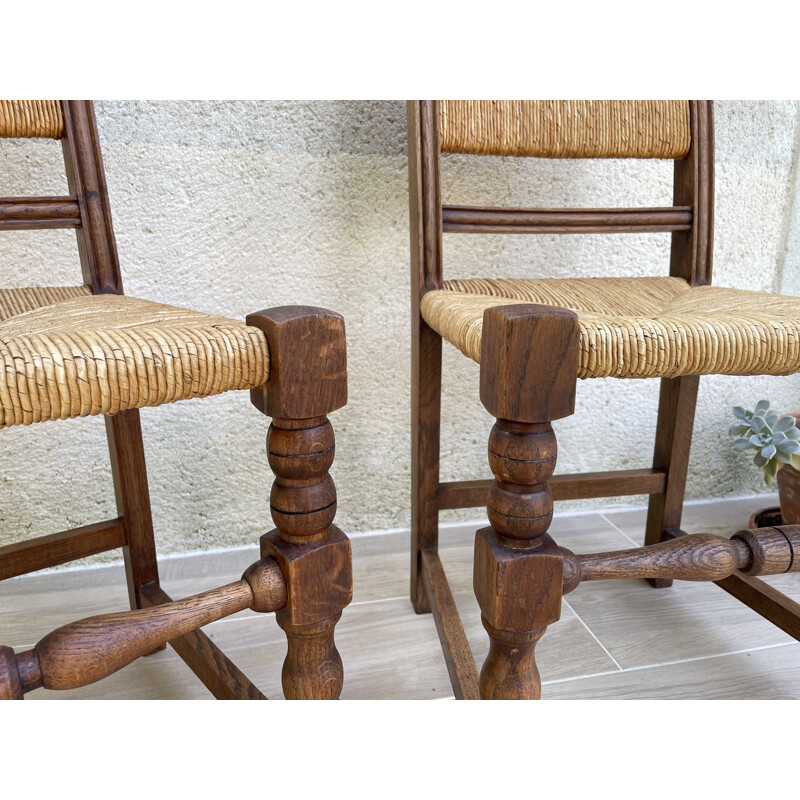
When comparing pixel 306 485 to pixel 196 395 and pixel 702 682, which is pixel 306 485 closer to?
pixel 196 395

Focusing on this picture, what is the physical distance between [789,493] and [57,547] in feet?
3.27

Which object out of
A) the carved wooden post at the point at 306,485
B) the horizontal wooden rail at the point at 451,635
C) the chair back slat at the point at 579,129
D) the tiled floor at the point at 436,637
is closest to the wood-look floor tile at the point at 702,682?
the tiled floor at the point at 436,637

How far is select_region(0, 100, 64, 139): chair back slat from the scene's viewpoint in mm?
700

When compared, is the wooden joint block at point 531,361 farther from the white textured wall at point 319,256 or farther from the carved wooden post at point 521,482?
the white textured wall at point 319,256

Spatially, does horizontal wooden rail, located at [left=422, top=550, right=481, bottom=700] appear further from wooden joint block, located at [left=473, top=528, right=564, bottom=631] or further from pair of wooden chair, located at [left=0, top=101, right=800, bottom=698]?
wooden joint block, located at [left=473, top=528, right=564, bottom=631]

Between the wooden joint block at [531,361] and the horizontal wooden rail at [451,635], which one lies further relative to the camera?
the horizontal wooden rail at [451,635]

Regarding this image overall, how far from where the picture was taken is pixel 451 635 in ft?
2.45

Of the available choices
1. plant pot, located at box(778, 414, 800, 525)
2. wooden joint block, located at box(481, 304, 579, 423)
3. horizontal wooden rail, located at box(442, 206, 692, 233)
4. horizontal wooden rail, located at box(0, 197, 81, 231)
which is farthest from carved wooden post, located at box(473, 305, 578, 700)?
plant pot, located at box(778, 414, 800, 525)

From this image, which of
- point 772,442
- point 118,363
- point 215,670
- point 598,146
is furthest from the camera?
point 772,442

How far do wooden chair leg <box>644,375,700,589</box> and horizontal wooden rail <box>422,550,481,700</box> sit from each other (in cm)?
31

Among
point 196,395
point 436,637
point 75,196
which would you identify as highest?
point 75,196

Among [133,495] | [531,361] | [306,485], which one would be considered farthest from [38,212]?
[531,361]

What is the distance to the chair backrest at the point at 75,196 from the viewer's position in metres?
0.70

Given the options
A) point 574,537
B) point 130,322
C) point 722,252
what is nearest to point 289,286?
point 130,322
